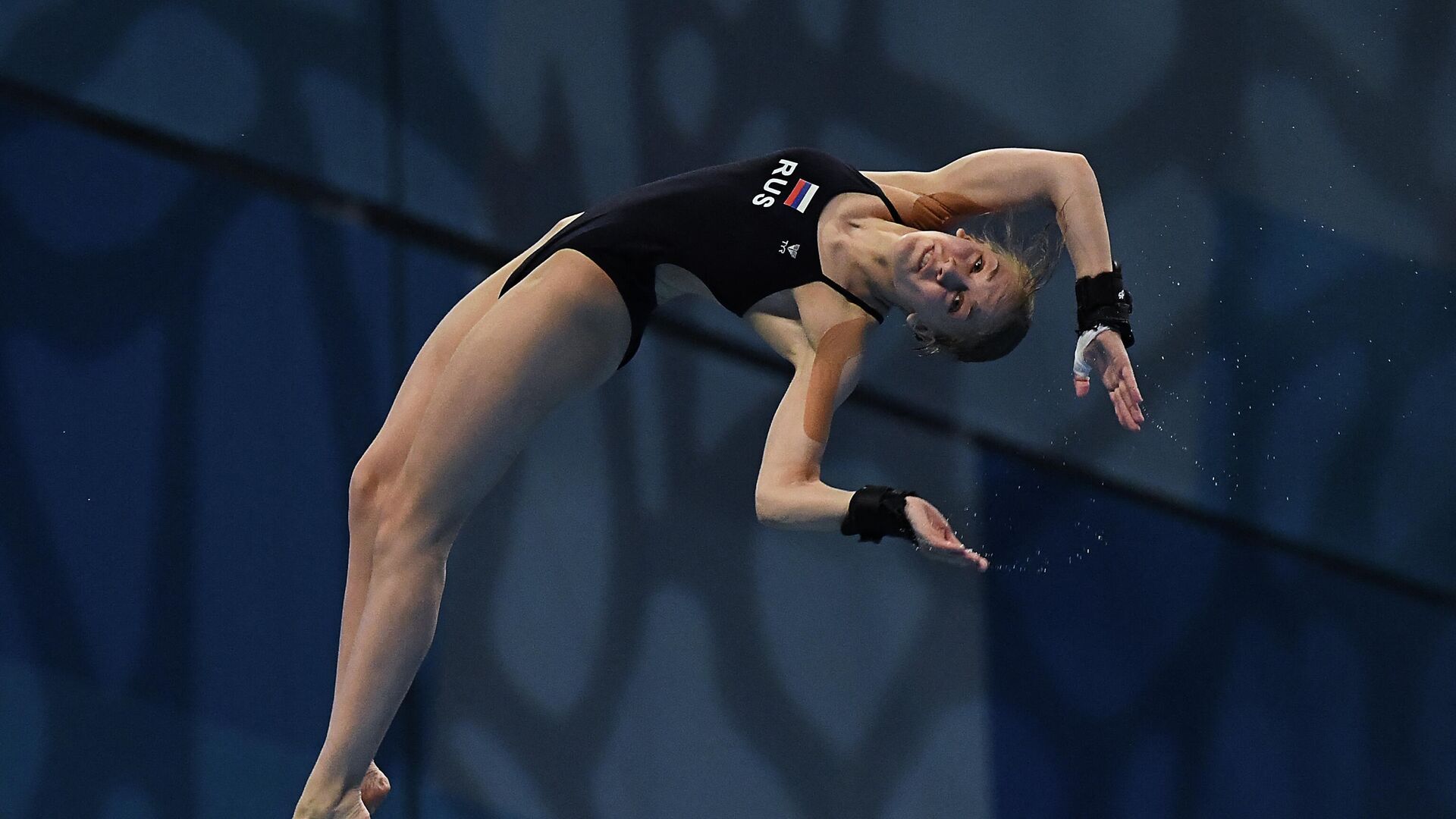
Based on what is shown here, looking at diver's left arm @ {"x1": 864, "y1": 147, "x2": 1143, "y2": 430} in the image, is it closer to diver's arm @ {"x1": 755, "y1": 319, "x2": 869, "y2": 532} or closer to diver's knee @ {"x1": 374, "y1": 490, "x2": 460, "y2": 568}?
diver's arm @ {"x1": 755, "y1": 319, "x2": 869, "y2": 532}

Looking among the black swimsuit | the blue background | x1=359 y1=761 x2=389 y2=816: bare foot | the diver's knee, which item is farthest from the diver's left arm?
x1=359 y1=761 x2=389 y2=816: bare foot

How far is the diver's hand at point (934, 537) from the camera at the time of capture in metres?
2.05

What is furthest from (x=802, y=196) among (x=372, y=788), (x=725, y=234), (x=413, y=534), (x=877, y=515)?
(x=372, y=788)

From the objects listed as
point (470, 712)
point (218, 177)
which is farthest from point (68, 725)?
point (218, 177)

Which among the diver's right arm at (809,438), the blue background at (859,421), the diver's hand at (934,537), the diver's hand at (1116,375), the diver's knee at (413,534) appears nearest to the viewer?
the diver's hand at (934,537)

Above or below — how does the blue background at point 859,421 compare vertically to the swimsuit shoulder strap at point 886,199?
below

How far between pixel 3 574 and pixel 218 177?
0.97m

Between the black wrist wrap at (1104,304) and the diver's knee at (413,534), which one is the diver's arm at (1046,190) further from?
the diver's knee at (413,534)

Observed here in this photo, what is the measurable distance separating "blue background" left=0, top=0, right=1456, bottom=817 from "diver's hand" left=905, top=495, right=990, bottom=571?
5.31 ft

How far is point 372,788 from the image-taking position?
8.58 ft

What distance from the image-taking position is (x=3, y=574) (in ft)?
11.7

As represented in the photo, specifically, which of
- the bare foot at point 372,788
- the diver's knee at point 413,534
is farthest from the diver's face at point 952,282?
the bare foot at point 372,788

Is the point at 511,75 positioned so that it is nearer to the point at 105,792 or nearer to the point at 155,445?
the point at 155,445

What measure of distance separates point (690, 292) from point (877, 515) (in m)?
0.67
